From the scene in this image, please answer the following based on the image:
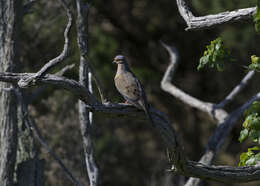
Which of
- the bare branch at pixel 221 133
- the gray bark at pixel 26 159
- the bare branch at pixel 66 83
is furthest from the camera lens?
the bare branch at pixel 221 133

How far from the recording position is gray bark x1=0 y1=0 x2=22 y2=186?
6469mm

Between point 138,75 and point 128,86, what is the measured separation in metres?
8.41

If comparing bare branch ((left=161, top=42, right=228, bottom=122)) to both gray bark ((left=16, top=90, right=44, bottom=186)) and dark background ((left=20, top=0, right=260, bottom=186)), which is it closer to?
gray bark ((left=16, top=90, right=44, bottom=186))

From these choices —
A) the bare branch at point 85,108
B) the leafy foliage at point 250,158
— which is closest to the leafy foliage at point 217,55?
the leafy foliage at point 250,158

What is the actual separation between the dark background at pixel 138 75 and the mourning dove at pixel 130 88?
15.4 ft

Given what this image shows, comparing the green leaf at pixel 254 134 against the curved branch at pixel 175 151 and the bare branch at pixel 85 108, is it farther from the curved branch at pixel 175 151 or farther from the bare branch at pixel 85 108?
the bare branch at pixel 85 108

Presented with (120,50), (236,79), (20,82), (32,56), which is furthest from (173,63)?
(236,79)

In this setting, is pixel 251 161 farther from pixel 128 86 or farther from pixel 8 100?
pixel 8 100

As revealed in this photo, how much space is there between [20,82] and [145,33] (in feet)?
35.8

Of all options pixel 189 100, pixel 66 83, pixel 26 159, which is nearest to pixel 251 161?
pixel 66 83

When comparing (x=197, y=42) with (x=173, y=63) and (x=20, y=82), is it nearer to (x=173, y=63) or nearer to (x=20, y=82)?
(x=173, y=63)

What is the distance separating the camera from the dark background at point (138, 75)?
10.9m

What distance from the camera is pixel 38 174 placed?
283 inches

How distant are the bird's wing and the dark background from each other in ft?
16.1
